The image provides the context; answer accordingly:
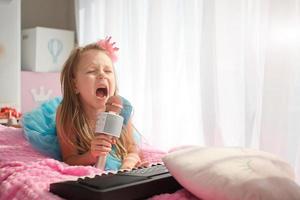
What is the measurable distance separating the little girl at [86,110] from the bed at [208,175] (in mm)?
161

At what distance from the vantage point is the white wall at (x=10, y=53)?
2.13 metres

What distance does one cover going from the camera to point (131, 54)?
6.10ft

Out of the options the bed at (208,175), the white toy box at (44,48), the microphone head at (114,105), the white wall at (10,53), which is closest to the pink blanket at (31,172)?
the bed at (208,175)

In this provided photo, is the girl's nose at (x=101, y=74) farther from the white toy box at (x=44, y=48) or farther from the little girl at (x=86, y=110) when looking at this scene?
the white toy box at (x=44, y=48)

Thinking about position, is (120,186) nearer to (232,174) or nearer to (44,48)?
(232,174)

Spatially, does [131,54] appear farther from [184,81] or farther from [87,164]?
[87,164]

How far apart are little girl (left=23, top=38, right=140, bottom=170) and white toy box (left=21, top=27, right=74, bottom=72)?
1063mm

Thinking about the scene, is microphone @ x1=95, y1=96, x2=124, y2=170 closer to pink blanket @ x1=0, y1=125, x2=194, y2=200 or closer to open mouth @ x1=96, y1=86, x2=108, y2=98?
pink blanket @ x1=0, y1=125, x2=194, y2=200

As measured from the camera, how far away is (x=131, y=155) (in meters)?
1.21

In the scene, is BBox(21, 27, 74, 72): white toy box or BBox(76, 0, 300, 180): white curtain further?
BBox(21, 27, 74, 72): white toy box

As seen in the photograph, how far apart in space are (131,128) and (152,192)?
1.87 feet

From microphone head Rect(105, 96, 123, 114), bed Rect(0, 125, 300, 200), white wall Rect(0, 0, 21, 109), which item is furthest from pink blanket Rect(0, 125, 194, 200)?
white wall Rect(0, 0, 21, 109)

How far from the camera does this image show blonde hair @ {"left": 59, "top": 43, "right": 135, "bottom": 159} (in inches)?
46.1

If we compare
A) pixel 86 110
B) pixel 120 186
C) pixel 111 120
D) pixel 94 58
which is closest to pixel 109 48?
pixel 94 58
